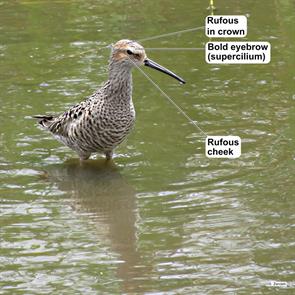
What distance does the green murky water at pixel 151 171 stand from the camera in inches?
318

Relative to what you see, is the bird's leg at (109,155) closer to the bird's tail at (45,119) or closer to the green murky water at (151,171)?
the green murky water at (151,171)

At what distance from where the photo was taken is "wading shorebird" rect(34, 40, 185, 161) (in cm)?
1056

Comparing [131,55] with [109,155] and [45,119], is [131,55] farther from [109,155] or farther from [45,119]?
[45,119]

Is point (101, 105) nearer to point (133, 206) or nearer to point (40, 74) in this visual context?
point (133, 206)

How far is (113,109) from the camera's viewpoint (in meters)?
10.7

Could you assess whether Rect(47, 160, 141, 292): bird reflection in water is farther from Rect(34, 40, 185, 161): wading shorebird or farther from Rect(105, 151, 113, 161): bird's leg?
Rect(34, 40, 185, 161): wading shorebird

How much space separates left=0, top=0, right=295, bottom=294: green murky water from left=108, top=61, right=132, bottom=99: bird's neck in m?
0.74

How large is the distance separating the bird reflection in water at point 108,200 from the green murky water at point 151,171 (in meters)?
0.02

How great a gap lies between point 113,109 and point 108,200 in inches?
41.6

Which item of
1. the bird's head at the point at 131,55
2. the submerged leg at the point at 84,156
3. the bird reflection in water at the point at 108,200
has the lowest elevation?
the bird reflection in water at the point at 108,200
